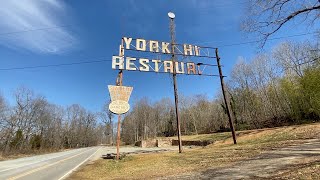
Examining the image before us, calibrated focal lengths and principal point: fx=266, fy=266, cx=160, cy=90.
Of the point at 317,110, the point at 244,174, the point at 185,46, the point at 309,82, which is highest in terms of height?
the point at 185,46

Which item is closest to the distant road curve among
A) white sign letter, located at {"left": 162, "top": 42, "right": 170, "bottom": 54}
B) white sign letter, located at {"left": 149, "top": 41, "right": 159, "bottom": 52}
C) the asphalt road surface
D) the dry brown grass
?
the asphalt road surface

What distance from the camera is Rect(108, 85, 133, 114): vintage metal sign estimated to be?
19.4 metres

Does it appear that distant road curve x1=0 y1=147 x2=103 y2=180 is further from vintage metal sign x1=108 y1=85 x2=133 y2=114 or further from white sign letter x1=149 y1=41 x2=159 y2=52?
white sign letter x1=149 y1=41 x2=159 y2=52

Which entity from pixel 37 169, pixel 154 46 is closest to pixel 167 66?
pixel 154 46

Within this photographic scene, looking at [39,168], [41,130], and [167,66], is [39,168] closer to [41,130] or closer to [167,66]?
[167,66]

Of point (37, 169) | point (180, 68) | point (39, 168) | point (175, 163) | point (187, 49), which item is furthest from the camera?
point (187, 49)

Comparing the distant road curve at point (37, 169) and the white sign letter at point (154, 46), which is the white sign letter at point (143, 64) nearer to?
the white sign letter at point (154, 46)

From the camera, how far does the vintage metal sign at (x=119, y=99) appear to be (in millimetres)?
19375

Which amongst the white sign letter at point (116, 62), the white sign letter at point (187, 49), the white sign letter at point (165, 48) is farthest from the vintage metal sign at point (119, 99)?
the white sign letter at point (187, 49)

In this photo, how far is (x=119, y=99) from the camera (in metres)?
19.7

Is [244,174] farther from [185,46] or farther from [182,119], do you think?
[182,119]

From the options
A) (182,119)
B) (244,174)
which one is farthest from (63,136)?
(244,174)

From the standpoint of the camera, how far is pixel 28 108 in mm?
60656

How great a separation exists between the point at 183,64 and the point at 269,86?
102 feet
